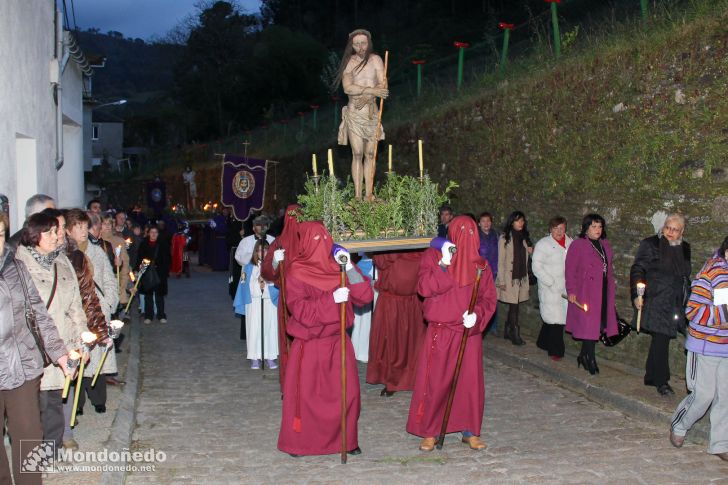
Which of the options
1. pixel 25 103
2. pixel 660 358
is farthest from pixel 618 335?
pixel 25 103

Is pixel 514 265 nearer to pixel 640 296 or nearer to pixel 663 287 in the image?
pixel 640 296

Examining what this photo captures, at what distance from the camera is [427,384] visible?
7.04 meters

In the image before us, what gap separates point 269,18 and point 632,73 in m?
51.0

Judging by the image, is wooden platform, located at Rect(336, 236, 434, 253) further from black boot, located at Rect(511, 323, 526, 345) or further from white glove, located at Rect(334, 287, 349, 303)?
black boot, located at Rect(511, 323, 526, 345)

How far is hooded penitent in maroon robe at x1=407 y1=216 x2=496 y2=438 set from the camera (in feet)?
22.9

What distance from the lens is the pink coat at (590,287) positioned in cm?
931

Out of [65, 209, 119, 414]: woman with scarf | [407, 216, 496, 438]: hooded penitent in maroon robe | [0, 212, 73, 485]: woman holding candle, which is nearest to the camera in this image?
[0, 212, 73, 485]: woman holding candle

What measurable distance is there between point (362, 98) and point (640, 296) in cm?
371

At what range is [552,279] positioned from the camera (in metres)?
10.2

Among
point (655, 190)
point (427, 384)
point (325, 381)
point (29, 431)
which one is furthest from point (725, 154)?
point (29, 431)

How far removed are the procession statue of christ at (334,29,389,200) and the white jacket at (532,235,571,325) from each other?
2.63 m

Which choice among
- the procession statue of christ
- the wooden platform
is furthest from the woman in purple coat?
the procession statue of christ

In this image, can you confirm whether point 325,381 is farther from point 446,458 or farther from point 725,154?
point 725,154

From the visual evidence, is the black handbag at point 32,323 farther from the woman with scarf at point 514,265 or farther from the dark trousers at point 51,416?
the woman with scarf at point 514,265
